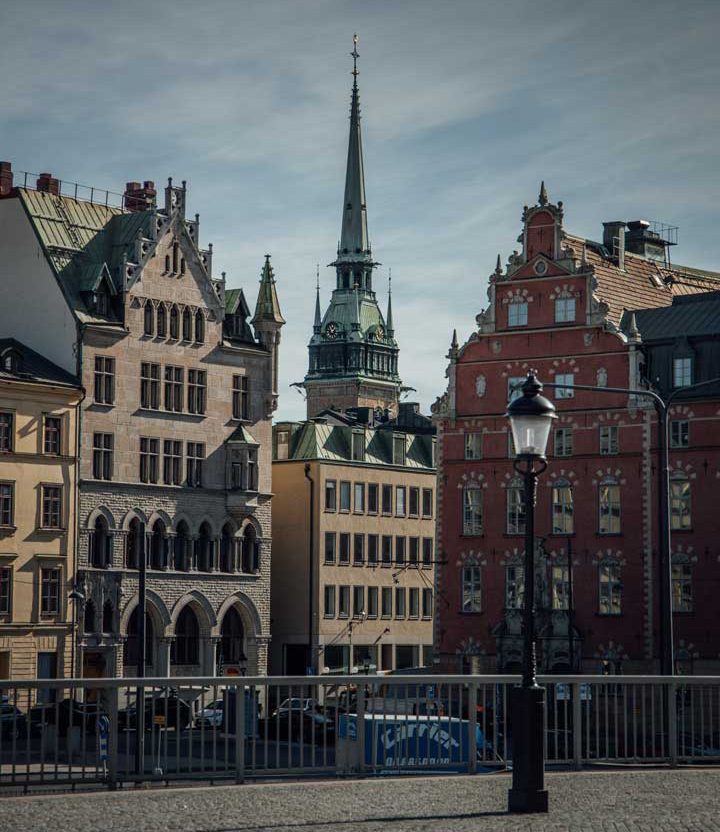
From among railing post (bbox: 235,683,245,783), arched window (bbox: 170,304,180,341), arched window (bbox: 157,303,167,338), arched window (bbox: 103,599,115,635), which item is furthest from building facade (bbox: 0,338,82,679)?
railing post (bbox: 235,683,245,783)

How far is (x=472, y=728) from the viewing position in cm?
2770

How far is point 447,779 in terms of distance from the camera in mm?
27375

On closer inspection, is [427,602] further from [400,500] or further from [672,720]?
[672,720]

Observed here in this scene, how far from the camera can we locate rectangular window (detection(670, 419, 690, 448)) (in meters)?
80.4

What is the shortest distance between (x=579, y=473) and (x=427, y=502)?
30651 millimetres

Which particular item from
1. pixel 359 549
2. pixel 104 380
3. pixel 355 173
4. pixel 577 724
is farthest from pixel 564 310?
pixel 355 173

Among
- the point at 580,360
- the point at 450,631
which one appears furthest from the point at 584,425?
the point at 450,631

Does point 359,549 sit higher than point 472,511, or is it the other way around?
point 472,511

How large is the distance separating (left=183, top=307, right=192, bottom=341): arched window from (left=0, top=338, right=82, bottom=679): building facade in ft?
28.9

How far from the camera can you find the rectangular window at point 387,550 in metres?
109

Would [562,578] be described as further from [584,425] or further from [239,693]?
[239,693]

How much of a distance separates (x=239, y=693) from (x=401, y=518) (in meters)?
84.6

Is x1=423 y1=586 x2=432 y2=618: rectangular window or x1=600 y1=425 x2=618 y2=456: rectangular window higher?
x1=600 y1=425 x2=618 y2=456: rectangular window

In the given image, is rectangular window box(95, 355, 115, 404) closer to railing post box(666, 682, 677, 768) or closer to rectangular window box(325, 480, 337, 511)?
rectangular window box(325, 480, 337, 511)
